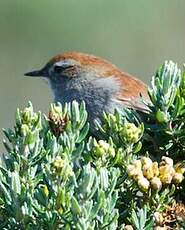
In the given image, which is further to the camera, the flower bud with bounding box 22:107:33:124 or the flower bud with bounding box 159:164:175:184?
the flower bud with bounding box 22:107:33:124

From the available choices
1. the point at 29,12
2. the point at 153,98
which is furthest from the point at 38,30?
the point at 153,98

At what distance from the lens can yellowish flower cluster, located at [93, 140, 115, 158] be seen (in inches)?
104

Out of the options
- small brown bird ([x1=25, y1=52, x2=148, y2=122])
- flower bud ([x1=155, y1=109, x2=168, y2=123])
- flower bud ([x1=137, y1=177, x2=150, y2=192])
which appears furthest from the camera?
small brown bird ([x1=25, y1=52, x2=148, y2=122])

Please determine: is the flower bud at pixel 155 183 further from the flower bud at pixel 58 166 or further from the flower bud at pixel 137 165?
the flower bud at pixel 58 166

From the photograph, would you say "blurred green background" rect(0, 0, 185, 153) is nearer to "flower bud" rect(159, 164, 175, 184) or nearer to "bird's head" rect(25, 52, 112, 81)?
"bird's head" rect(25, 52, 112, 81)

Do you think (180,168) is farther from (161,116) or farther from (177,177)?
(161,116)

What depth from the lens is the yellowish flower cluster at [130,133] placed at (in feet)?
9.04

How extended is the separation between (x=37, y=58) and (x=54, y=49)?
1.32 ft

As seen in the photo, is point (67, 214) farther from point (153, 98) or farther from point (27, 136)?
point (153, 98)

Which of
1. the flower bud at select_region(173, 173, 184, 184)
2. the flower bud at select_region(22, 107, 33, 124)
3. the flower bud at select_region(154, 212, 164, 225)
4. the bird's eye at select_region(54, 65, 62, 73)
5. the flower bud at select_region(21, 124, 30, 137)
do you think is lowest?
the bird's eye at select_region(54, 65, 62, 73)

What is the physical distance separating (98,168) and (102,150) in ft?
0.30

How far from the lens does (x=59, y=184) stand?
2479 millimetres

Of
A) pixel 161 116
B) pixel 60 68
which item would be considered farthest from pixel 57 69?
pixel 161 116

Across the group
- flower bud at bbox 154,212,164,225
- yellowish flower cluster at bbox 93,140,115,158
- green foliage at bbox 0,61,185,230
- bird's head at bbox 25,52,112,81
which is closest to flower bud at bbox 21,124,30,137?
green foliage at bbox 0,61,185,230
